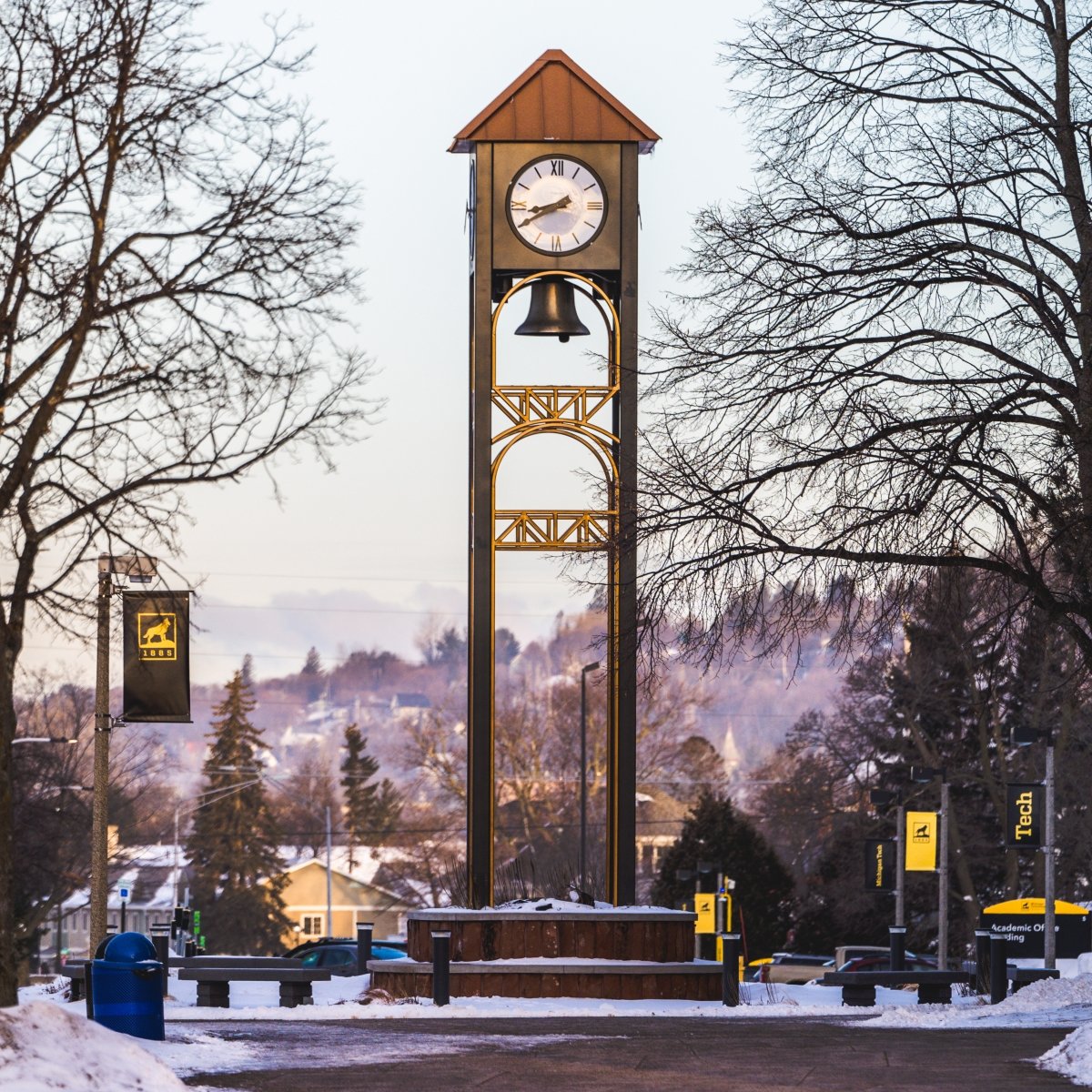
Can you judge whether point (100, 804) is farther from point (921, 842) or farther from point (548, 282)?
point (921, 842)

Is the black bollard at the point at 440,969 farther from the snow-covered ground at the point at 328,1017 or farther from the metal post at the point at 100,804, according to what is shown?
the metal post at the point at 100,804

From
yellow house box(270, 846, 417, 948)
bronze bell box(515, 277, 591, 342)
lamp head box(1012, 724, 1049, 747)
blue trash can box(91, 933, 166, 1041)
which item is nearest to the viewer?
blue trash can box(91, 933, 166, 1041)

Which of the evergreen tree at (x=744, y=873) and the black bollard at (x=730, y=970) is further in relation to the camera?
the evergreen tree at (x=744, y=873)

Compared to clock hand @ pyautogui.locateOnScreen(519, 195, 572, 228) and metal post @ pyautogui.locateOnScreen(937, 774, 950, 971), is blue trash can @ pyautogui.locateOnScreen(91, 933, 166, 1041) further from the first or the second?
metal post @ pyautogui.locateOnScreen(937, 774, 950, 971)

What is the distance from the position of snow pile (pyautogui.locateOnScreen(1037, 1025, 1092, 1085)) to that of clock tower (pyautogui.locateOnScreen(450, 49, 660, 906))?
1018 centimetres

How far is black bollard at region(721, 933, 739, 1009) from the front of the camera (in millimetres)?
22531

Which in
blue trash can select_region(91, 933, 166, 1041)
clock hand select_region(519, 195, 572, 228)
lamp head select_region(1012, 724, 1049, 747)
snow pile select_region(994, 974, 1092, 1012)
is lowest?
snow pile select_region(994, 974, 1092, 1012)

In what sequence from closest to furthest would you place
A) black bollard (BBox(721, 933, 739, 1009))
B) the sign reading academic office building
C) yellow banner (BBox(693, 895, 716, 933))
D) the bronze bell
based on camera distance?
black bollard (BBox(721, 933, 739, 1009)), the bronze bell, the sign reading academic office building, yellow banner (BBox(693, 895, 716, 933))

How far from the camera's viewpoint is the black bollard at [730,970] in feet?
73.9

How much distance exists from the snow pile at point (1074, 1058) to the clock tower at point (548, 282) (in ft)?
33.4

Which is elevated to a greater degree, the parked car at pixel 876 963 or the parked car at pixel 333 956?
the parked car at pixel 333 956

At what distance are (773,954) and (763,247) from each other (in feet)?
155

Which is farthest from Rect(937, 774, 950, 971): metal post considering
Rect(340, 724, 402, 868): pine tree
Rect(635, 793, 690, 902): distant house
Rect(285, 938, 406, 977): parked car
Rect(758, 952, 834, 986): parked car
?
Rect(340, 724, 402, 868): pine tree

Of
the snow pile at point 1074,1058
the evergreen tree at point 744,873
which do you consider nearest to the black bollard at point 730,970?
the snow pile at point 1074,1058
